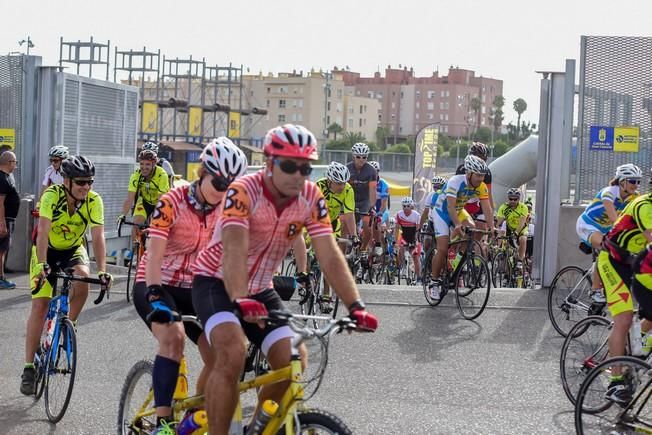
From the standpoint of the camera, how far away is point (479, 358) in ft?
33.4

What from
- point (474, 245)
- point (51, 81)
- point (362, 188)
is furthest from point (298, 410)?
point (51, 81)

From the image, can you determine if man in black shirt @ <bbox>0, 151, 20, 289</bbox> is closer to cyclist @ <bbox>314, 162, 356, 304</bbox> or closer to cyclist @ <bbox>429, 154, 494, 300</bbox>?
cyclist @ <bbox>314, 162, 356, 304</bbox>

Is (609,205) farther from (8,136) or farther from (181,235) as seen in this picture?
(8,136)

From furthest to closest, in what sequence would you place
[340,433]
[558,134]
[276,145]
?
1. [558,134]
2. [276,145]
3. [340,433]

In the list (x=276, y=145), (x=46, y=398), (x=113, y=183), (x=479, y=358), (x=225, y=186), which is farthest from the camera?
(x=113, y=183)

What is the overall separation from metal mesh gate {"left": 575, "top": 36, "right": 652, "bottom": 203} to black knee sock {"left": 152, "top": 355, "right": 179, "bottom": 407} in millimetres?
10355

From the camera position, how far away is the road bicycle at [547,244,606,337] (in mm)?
10356

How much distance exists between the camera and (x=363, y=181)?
15359mm

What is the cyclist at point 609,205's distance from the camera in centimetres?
1045

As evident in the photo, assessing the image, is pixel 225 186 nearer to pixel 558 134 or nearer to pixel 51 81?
pixel 558 134

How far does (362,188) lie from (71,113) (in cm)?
596

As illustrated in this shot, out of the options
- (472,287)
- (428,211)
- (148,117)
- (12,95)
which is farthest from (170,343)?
(148,117)

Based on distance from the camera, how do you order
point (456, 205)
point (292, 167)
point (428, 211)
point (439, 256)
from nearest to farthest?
point (292, 167), point (456, 205), point (439, 256), point (428, 211)

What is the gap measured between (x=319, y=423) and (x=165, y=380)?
1.42m
